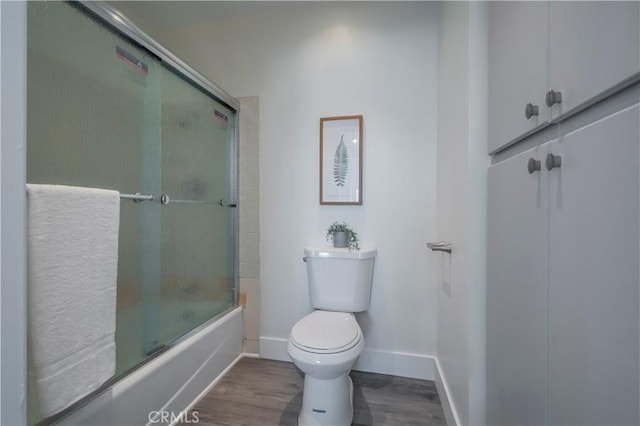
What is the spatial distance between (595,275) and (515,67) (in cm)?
66

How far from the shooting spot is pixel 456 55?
1.30 metres

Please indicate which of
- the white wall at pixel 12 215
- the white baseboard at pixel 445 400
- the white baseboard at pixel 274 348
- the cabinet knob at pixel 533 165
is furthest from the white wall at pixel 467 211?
the white wall at pixel 12 215

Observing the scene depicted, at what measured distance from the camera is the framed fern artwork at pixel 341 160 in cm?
182

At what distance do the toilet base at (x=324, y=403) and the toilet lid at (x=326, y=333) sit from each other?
0.19m

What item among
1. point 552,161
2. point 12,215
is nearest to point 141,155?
point 12,215

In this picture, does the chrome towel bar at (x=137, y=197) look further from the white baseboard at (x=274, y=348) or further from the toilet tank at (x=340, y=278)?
the white baseboard at (x=274, y=348)

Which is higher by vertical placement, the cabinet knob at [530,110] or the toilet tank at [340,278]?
the cabinet knob at [530,110]

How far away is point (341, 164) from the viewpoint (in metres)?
1.84

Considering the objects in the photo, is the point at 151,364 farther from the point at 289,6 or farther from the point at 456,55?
the point at 289,6

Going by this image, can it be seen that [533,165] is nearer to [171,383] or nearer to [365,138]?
[365,138]

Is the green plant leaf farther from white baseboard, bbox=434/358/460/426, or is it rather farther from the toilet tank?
white baseboard, bbox=434/358/460/426

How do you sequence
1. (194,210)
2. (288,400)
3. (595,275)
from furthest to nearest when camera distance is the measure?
(194,210)
(288,400)
(595,275)

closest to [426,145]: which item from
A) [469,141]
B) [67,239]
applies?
[469,141]

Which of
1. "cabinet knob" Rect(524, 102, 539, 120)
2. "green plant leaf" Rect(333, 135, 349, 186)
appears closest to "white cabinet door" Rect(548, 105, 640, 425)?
"cabinet knob" Rect(524, 102, 539, 120)
